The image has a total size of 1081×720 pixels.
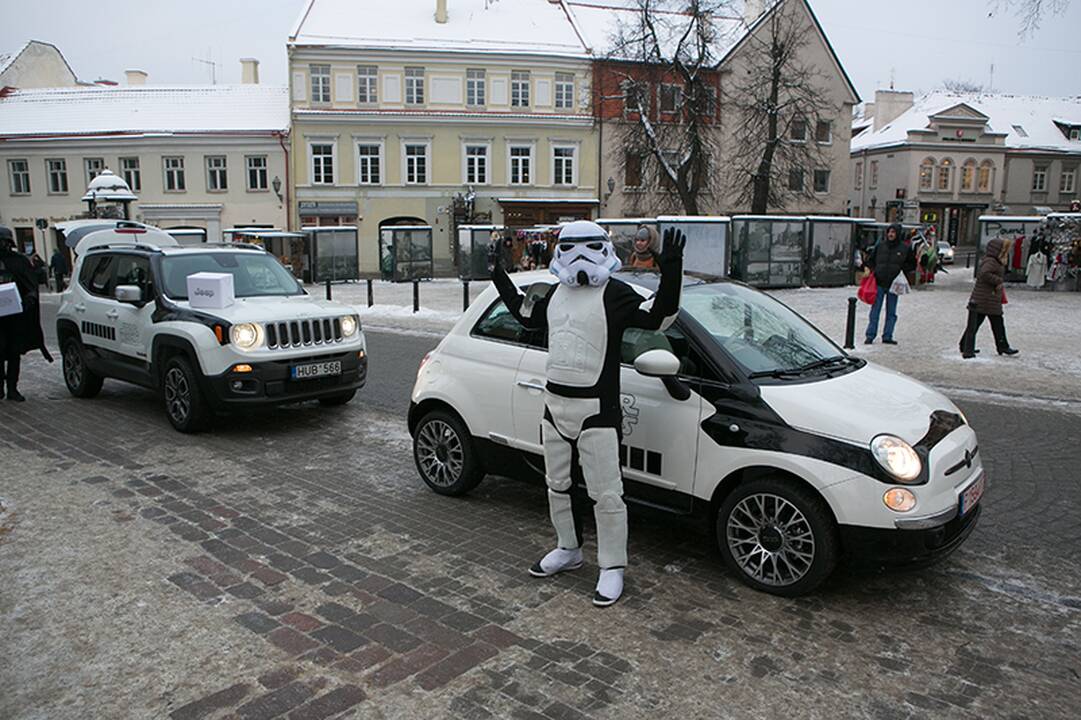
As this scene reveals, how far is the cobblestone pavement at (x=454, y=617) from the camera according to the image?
365cm

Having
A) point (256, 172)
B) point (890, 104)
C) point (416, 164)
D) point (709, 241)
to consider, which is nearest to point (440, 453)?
point (709, 241)

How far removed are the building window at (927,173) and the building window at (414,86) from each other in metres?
34.2

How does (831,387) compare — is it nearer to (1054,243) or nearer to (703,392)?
(703,392)

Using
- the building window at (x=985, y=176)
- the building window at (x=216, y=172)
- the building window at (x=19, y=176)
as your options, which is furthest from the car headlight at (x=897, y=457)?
the building window at (x=985, y=176)

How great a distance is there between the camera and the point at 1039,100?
65.1 meters

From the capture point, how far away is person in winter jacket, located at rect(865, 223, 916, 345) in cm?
1398

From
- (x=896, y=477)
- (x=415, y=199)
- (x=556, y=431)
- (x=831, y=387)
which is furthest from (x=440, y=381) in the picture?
(x=415, y=199)

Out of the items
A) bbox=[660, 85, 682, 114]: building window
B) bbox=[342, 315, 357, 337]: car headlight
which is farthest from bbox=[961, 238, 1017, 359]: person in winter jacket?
bbox=[660, 85, 682, 114]: building window

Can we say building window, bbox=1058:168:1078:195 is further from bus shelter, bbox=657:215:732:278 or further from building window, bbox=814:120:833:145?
bus shelter, bbox=657:215:732:278

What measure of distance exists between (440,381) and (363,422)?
299cm

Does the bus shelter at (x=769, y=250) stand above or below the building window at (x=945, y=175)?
below

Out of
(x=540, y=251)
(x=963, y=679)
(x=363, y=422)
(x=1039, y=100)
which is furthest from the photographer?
(x=1039, y=100)

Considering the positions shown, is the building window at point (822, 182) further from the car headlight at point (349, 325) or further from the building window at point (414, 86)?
the car headlight at point (349, 325)

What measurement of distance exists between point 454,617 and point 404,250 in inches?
1250
